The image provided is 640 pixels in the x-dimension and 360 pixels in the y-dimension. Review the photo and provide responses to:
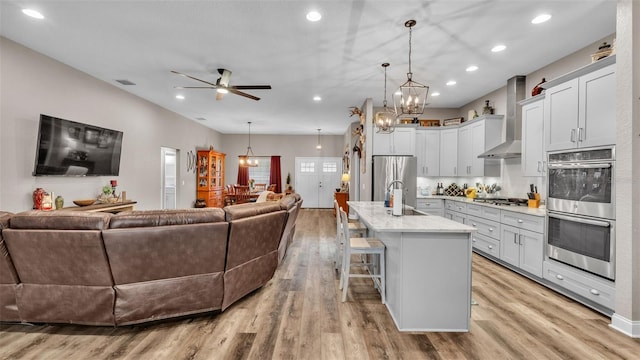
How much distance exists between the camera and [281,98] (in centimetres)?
582

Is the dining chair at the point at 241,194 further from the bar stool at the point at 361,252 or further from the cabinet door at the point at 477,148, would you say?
the cabinet door at the point at 477,148

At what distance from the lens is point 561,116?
312cm

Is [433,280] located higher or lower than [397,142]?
lower

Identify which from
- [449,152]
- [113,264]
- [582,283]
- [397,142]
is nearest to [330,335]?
[113,264]

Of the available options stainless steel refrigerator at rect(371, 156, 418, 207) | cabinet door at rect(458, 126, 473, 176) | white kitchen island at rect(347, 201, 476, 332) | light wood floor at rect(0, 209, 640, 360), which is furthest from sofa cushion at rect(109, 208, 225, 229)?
cabinet door at rect(458, 126, 473, 176)

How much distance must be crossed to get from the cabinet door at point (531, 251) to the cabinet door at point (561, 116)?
1069 mm

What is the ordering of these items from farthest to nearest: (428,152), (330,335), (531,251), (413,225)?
1. (428,152)
2. (531,251)
3. (413,225)
4. (330,335)

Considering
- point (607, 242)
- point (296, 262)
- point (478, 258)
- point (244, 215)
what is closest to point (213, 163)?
point (296, 262)

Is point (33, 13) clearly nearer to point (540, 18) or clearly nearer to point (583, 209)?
point (540, 18)

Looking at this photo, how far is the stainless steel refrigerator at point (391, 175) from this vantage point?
5.61 m

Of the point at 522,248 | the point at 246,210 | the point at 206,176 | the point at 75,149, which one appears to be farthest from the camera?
the point at 206,176

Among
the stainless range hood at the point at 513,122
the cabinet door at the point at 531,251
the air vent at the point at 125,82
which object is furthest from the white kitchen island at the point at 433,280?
the air vent at the point at 125,82

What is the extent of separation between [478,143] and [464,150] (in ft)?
1.47

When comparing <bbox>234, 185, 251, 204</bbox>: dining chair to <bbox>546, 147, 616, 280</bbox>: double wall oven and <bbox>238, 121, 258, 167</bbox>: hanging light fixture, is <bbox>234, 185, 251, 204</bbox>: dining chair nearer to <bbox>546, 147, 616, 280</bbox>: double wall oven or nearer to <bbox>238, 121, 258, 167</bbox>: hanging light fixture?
<bbox>238, 121, 258, 167</bbox>: hanging light fixture
